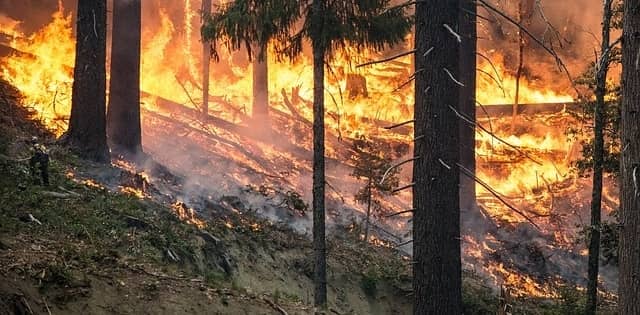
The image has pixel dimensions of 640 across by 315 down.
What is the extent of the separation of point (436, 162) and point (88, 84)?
29.5 ft

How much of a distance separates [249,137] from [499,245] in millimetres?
10304

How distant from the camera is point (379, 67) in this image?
34.7 m

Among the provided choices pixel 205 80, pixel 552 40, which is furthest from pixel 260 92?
pixel 552 40

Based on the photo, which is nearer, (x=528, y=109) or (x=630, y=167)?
(x=630, y=167)

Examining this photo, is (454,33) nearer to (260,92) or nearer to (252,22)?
(252,22)

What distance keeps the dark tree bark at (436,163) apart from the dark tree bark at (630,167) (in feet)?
6.15

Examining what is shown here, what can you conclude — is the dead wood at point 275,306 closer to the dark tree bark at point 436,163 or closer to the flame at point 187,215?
the dark tree bark at point 436,163

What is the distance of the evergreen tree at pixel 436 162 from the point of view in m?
6.91

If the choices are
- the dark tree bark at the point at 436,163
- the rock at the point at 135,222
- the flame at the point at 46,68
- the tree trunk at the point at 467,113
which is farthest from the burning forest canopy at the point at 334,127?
the rock at the point at 135,222

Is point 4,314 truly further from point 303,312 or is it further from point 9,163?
point 9,163

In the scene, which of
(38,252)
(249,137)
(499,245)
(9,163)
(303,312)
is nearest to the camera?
(38,252)

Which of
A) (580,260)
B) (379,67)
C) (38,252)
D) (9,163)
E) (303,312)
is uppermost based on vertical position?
(379,67)

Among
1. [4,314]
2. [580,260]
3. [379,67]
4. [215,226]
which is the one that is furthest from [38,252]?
[379,67]

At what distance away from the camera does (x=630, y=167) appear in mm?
6586
